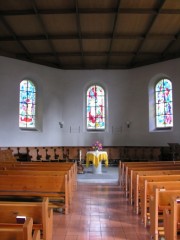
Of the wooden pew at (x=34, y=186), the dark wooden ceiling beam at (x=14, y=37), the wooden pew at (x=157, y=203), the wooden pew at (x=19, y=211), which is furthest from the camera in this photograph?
the dark wooden ceiling beam at (x=14, y=37)

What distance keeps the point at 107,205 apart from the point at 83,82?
11.1 m

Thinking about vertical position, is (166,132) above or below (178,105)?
below

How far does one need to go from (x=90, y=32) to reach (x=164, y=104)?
20.3 ft

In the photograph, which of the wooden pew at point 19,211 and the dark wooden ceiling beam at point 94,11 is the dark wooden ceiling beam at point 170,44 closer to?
the dark wooden ceiling beam at point 94,11

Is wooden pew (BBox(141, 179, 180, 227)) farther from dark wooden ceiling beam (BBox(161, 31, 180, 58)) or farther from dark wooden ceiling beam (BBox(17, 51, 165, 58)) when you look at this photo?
dark wooden ceiling beam (BBox(17, 51, 165, 58))

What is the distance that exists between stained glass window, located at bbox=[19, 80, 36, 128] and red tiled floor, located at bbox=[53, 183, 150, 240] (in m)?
8.54

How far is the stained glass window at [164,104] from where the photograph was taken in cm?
1498

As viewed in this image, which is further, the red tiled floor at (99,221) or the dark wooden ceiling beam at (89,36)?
the dark wooden ceiling beam at (89,36)

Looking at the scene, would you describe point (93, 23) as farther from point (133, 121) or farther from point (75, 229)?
point (75, 229)

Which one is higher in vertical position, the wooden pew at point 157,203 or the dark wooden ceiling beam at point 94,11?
the dark wooden ceiling beam at point 94,11

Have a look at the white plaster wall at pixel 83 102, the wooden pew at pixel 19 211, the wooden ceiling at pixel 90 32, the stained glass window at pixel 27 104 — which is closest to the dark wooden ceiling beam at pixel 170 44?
the wooden ceiling at pixel 90 32

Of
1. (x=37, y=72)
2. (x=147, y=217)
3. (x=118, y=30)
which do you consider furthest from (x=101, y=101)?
(x=147, y=217)

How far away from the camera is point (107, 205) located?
20.0 ft

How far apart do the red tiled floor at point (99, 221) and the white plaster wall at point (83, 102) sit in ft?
28.2
